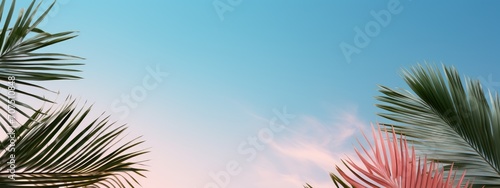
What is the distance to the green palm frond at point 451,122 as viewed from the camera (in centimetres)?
406

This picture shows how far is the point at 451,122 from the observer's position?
4.21m

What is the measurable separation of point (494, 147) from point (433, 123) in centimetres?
44

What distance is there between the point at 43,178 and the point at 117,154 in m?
0.42

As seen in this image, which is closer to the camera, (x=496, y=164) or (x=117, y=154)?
(x=117, y=154)

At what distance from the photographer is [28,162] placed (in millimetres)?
2613

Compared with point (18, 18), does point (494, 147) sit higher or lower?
lower

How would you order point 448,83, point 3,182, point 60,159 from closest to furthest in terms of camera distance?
point 3,182, point 60,159, point 448,83

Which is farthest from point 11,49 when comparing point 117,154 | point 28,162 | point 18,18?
point 117,154

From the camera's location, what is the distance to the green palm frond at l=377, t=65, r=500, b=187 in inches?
160

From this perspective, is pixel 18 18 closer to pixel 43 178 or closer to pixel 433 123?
pixel 43 178

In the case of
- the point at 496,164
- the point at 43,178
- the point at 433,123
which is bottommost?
the point at 496,164

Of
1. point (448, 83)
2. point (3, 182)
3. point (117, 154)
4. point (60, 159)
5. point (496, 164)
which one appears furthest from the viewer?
point (448, 83)

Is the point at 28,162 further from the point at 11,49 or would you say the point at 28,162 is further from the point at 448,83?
the point at 448,83

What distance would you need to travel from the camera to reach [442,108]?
13.9 feet
